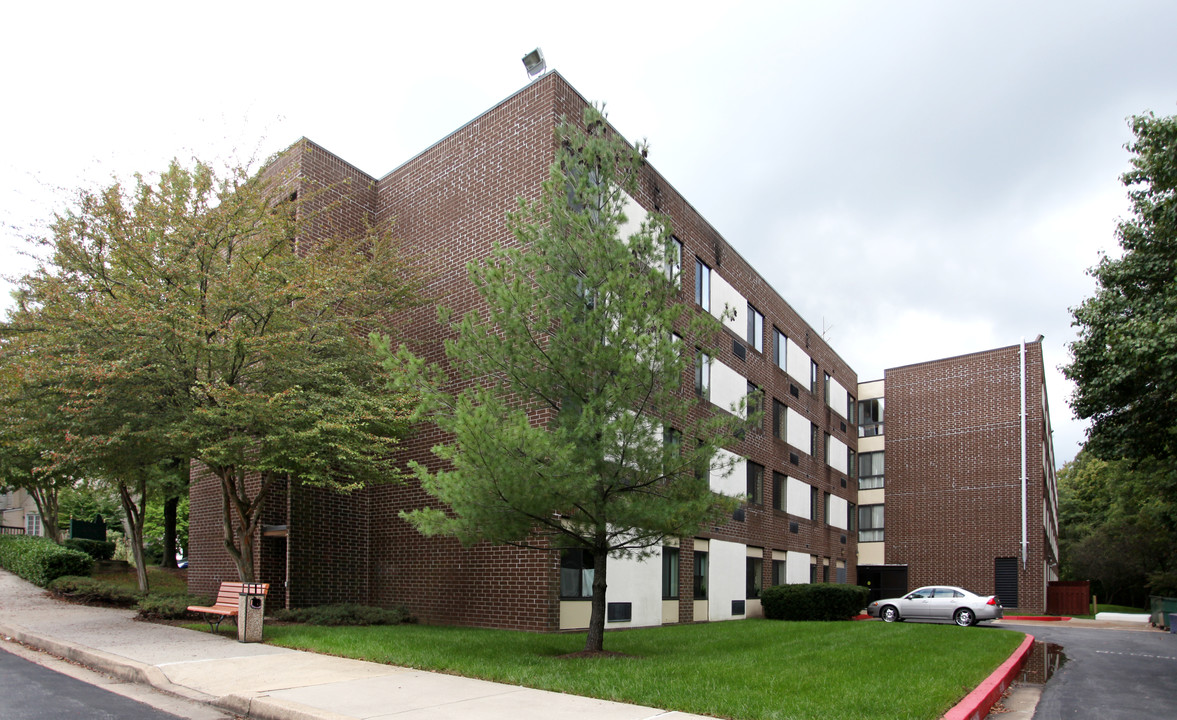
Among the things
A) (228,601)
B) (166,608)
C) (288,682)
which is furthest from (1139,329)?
(166,608)

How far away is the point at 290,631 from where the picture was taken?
14.2m

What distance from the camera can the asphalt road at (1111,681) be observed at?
10219mm

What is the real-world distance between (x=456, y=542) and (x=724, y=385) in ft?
35.0

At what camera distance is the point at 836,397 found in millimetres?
39125

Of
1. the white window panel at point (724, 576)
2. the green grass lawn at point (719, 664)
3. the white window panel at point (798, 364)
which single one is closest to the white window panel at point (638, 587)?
the green grass lawn at point (719, 664)

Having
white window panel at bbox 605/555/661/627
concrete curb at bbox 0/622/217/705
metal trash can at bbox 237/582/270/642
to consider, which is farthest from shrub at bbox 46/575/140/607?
white window panel at bbox 605/555/661/627

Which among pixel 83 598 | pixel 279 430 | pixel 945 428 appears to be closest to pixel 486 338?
pixel 279 430

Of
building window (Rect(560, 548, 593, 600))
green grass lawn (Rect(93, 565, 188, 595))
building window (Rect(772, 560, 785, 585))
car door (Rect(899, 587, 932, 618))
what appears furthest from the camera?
building window (Rect(772, 560, 785, 585))

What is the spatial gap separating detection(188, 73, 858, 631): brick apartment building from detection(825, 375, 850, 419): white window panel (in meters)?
11.9

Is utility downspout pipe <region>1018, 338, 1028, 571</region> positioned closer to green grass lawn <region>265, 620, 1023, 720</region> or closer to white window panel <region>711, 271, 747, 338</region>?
white window panel <region>711, 271, 747, 338</region>

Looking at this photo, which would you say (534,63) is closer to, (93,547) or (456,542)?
(456,542)

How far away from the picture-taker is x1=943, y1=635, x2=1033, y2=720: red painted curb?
832 cm

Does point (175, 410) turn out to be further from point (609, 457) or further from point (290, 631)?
point (609, 457)

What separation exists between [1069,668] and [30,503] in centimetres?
6322
